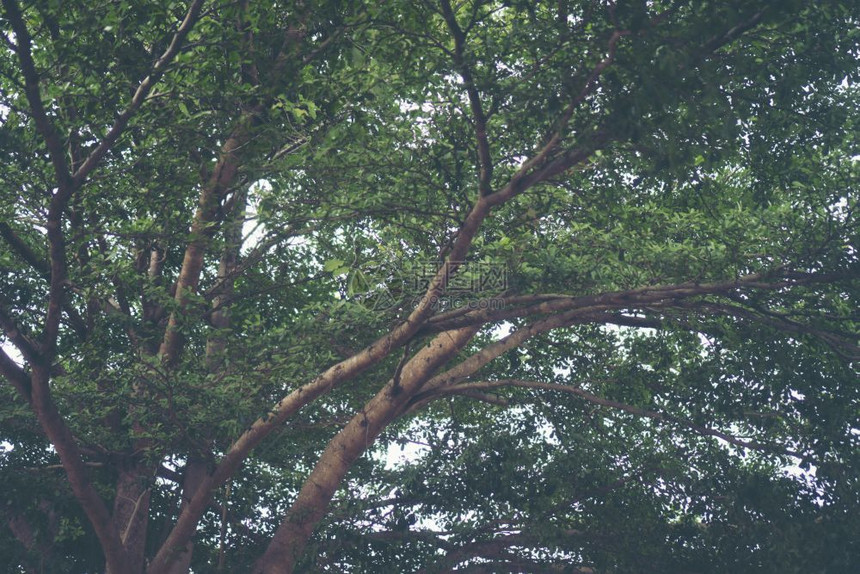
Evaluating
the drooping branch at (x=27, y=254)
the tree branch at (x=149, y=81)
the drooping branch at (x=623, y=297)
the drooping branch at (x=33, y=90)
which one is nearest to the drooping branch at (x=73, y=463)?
the drooping branch at (x=27, y=254)

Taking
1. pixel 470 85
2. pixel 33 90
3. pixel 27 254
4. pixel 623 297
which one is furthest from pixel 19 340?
pixel 623 297

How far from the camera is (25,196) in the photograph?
33.8ft

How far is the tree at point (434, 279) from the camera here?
29.7ft

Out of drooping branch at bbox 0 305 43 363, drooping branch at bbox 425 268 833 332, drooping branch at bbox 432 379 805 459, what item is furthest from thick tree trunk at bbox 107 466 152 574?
drooping branch at bbox 425 268 833 332

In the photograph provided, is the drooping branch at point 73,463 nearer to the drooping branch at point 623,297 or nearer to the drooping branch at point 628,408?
the drooping branch at point 623,297

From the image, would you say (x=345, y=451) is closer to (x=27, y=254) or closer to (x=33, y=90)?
(x=27, y=254)

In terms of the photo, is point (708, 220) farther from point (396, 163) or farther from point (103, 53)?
point (103, 53)

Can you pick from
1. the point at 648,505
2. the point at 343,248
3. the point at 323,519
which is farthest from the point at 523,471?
the point at 343,248

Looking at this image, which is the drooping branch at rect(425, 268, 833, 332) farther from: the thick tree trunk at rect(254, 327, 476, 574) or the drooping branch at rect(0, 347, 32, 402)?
the drooping branch at rect(0, 347, 32, 402)

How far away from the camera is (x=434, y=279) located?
10.5 m

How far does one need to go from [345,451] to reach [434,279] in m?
3.61

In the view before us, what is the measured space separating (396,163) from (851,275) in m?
5.24

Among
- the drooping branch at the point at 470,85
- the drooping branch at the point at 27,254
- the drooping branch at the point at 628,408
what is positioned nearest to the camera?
the drooping branch at the point at 470,85

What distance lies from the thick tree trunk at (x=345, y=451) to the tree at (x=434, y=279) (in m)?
0.05
